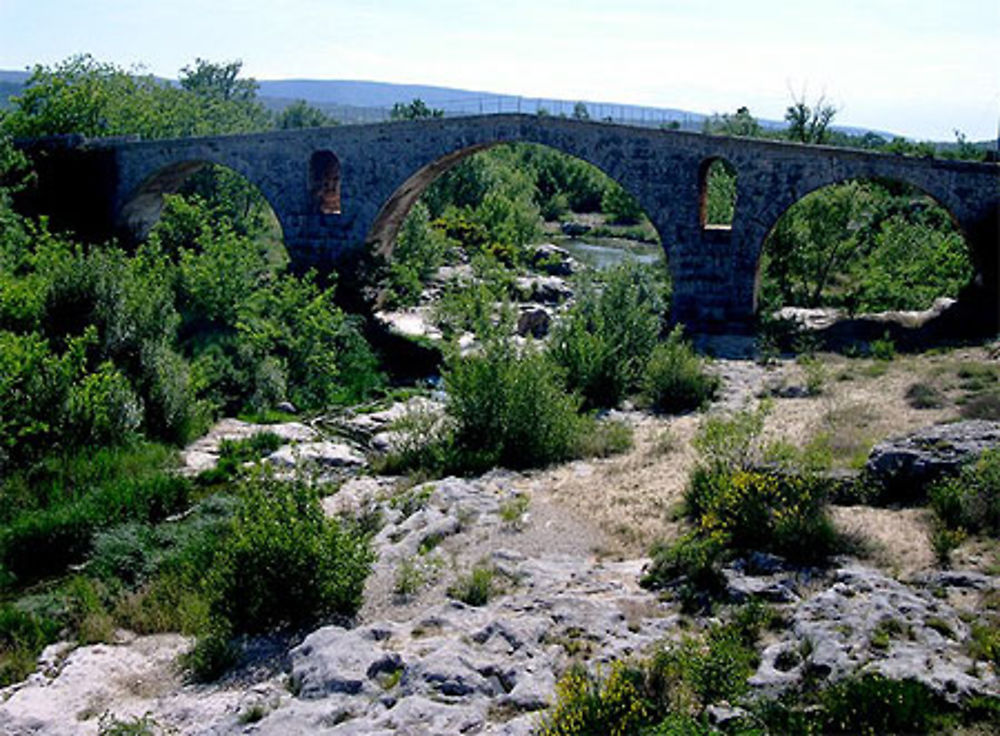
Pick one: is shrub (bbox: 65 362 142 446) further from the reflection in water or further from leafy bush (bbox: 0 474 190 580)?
the reflection in water

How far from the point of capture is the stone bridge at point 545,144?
2339 centimetres

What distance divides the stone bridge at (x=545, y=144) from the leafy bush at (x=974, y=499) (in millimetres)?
12801

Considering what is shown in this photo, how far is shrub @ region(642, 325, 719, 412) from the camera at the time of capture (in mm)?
20062

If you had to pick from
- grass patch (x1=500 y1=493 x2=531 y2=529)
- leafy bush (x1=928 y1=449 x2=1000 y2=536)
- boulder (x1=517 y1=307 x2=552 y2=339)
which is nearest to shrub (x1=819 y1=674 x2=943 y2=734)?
leafy bush (x1=928 y1=449 x2=1000 y2=536)

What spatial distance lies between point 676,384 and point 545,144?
37.6ft

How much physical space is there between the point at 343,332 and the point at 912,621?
63.3 feet

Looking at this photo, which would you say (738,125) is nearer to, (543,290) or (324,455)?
(543,290)

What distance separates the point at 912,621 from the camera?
9047 millimetres

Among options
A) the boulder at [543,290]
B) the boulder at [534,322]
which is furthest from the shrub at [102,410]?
the boulder at [543,290]

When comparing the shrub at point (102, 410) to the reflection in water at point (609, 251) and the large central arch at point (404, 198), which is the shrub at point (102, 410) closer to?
the large central arch at point (404, 198)

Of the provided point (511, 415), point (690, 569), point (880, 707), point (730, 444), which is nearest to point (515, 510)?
point (730, 444)

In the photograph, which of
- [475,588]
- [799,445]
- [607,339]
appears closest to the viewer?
[475,588]

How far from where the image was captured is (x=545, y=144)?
95.2 ft

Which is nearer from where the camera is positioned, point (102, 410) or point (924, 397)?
point (924, 397)
